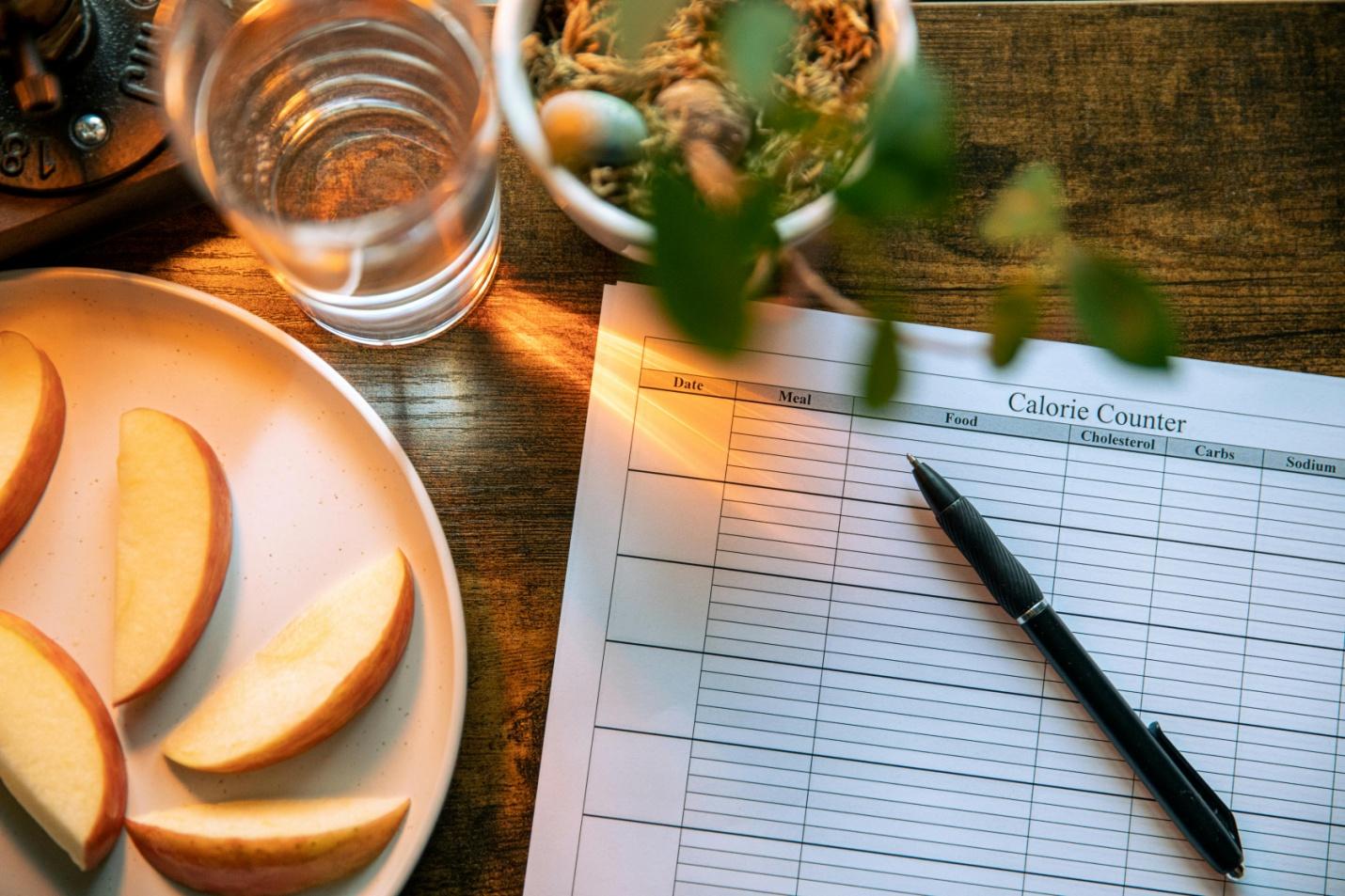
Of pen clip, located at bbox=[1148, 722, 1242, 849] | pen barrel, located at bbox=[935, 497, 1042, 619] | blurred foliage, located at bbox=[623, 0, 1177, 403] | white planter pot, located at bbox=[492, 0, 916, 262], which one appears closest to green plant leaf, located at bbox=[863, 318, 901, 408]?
blurred foliage, located at bbox=[623, 0, 1177, 403]

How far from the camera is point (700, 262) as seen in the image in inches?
11.8

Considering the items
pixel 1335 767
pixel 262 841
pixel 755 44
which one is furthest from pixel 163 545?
pixel 1335 767

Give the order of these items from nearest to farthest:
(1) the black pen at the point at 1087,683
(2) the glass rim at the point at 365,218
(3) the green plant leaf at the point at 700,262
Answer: (3) the green plant leaf at the point at 700,262 < (2) the glass rim at the point at 365,218 < (1) the black pen at the point at 1087,683

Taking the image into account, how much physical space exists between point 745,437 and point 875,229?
198mm

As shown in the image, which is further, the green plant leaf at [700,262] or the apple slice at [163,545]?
the apple slice at [163,545]

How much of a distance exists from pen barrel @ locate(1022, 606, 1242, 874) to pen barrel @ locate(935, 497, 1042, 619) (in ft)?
0.05

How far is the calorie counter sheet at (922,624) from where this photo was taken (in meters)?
0.55

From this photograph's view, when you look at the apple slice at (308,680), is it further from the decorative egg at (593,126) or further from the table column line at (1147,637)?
the table column line at (1147,637)

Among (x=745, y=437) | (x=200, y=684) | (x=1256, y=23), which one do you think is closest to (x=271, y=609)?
(x=200, y=684)

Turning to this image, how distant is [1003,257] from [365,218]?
35 cm

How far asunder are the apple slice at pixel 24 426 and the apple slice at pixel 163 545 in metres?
0.04

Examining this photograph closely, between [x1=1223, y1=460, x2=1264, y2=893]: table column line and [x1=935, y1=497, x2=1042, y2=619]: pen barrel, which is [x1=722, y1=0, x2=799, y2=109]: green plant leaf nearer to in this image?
[x1=935, y1=497, x2=1042, y2=619]: pen barrel

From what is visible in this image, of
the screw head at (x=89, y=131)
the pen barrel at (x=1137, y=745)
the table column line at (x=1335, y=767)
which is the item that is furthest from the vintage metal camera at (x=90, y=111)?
the table column line at (x=1335, y=767)

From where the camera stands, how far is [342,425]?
1.84ft
